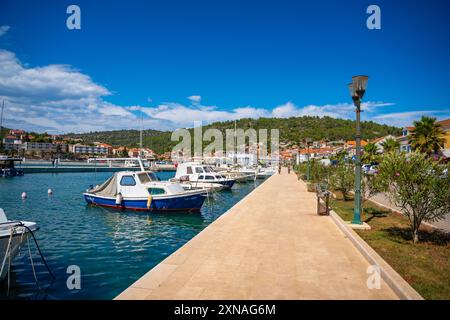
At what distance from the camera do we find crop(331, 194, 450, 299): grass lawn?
5.88m

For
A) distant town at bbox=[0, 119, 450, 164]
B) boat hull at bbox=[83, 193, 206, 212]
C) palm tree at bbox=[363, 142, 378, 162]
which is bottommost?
boat hull at bbox=[83, 193, 206, 212]

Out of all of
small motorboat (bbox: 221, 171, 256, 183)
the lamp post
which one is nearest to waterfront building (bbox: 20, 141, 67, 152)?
small motorboat (bbox: 221, 171, 256, 183)

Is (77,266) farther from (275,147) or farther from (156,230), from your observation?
(275,147)

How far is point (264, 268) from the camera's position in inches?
270

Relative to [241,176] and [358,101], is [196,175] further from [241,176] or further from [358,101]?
[358,101]

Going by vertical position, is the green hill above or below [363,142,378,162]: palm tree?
above

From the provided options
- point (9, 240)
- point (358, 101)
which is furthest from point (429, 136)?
point (9, 240)

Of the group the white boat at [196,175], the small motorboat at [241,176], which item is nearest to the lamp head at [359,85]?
the white boat at [196,175]

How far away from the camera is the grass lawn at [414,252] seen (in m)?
5.88

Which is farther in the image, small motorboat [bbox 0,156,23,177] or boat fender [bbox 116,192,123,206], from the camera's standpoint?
small motorboat [bbox 0,156,23,177]

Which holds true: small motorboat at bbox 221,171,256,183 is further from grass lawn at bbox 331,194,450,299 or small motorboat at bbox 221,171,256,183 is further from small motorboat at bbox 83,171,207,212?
grass lawn at bbox 331,194,450,299

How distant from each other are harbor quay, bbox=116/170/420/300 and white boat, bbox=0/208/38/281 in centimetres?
394
